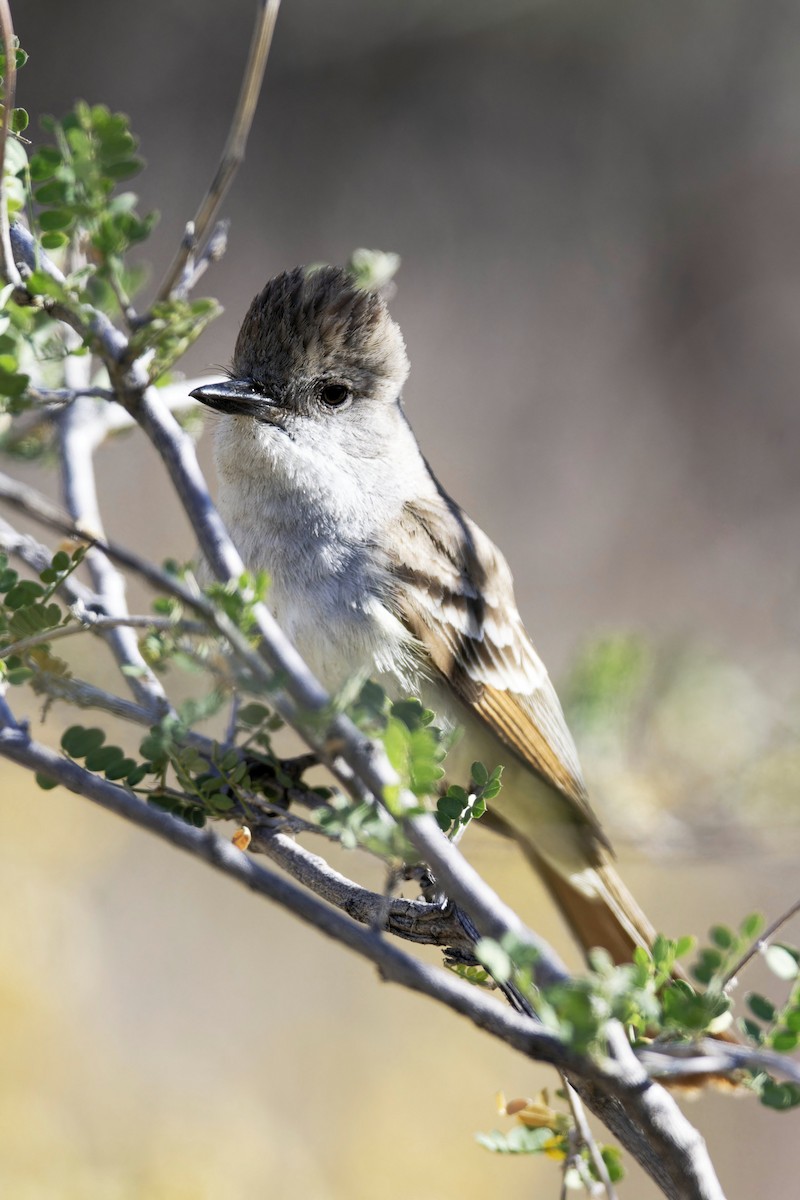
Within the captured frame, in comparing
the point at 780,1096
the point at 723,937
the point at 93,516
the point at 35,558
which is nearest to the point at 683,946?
the point at 723,937

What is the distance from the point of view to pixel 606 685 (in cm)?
278

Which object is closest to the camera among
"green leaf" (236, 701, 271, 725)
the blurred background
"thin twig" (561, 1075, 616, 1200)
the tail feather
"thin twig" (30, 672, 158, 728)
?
"thin twig" (561, 1075, 616, 1200)

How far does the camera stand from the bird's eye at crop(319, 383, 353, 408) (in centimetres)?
261

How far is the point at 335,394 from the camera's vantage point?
2.64 m

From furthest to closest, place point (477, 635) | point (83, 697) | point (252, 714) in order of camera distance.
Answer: point (477, 635), point (252, 714), point (83, 697)

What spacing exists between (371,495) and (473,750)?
1.97ft

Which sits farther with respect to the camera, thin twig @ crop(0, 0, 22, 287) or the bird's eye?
the bird's eye

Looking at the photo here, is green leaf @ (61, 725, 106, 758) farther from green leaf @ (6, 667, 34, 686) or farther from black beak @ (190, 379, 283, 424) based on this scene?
black beak @ (190, 379, 283, 424)

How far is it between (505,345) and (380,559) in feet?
15.4

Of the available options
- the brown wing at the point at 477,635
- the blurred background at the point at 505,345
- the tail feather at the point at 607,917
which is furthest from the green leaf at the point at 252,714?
the blurred background at the point at 505,345

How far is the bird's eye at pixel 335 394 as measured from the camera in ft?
8.57

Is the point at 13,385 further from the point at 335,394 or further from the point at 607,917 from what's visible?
the point at 607,917

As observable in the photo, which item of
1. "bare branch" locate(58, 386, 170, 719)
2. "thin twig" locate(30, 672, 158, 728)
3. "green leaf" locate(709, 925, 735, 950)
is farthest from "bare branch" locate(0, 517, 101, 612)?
"green leaf" locate(709, 925, 735, 950)

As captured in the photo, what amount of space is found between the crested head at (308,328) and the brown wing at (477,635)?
1.22 ft
